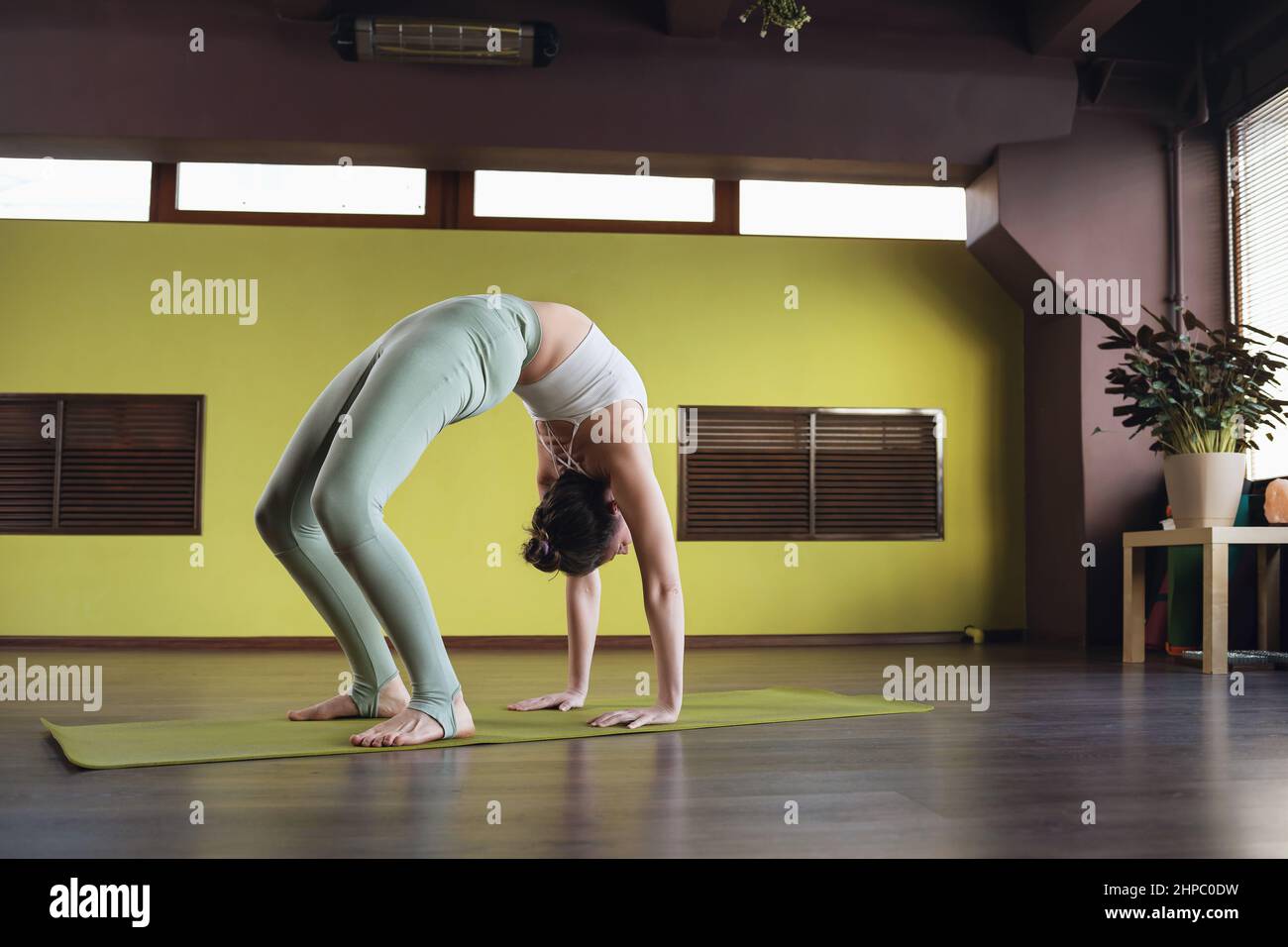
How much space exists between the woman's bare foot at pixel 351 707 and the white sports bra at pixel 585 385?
28.3 inches

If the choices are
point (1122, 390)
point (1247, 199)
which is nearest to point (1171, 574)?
point (1122, 390)

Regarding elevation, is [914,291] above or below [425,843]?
above

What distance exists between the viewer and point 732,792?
1643 mm

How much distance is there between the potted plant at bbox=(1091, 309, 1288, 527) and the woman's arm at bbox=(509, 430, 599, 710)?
2.66 meters

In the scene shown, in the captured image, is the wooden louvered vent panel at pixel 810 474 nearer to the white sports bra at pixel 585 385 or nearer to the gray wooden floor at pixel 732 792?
the gray wooden floor at pixel 732 792

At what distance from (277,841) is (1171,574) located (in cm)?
412

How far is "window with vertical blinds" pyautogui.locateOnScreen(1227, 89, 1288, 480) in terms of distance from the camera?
15.6 feet

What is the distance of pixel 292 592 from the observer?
17.5 feet

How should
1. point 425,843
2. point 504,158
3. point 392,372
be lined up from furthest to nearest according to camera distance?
point 504,158 < point 392,372 < point 425,843

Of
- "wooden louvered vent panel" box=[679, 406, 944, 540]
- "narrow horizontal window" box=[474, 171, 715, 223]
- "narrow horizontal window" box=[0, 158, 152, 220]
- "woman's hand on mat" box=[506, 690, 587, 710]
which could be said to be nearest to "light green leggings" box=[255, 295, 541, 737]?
"woman's hand on mat" box=[506, 690, 587, 710]

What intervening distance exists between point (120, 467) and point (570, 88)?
9.68 ft

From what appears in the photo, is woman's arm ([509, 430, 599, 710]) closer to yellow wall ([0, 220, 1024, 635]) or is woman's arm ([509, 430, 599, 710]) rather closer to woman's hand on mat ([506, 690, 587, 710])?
woman's hand on mat ([506, 690, 587, 710])

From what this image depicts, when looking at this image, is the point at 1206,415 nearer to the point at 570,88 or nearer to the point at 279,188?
the point at 570,88
